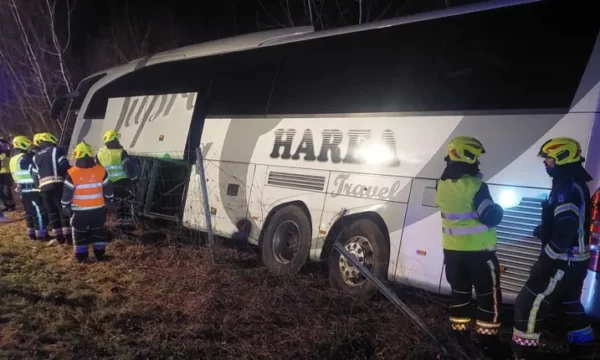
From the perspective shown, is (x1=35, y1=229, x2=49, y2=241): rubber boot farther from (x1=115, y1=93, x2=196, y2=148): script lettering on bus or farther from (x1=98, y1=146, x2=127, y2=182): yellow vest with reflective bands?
(x1=115, y1=93, x2=196, y2=148): script lettering on bus

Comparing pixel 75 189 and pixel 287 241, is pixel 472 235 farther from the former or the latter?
pixel 75 189

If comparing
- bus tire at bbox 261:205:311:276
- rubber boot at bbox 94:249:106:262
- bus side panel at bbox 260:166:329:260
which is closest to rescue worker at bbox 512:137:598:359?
bus side panel at bbox 260:166:329:260

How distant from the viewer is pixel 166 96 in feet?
24.0

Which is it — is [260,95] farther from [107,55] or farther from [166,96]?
[107,55]

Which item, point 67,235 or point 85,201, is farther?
point 67,235

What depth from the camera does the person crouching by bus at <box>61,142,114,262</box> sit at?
236 inches

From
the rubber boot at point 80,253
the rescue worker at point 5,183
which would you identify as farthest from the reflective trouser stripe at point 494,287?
the rescue worker at point 5,183

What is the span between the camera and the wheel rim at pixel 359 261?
184 inches

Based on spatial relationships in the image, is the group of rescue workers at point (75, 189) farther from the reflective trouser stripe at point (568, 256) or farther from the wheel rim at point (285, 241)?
the reflective trouser stripe at point (568, 256)

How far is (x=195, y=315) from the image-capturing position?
4168 mm

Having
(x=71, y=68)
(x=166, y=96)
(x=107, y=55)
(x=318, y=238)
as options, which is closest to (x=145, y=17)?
(x=107, y=55)

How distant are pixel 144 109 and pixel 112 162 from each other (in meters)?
1.21

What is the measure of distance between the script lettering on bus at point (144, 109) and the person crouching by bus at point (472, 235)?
4.48m

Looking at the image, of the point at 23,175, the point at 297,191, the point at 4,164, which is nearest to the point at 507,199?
the point at 297,191
